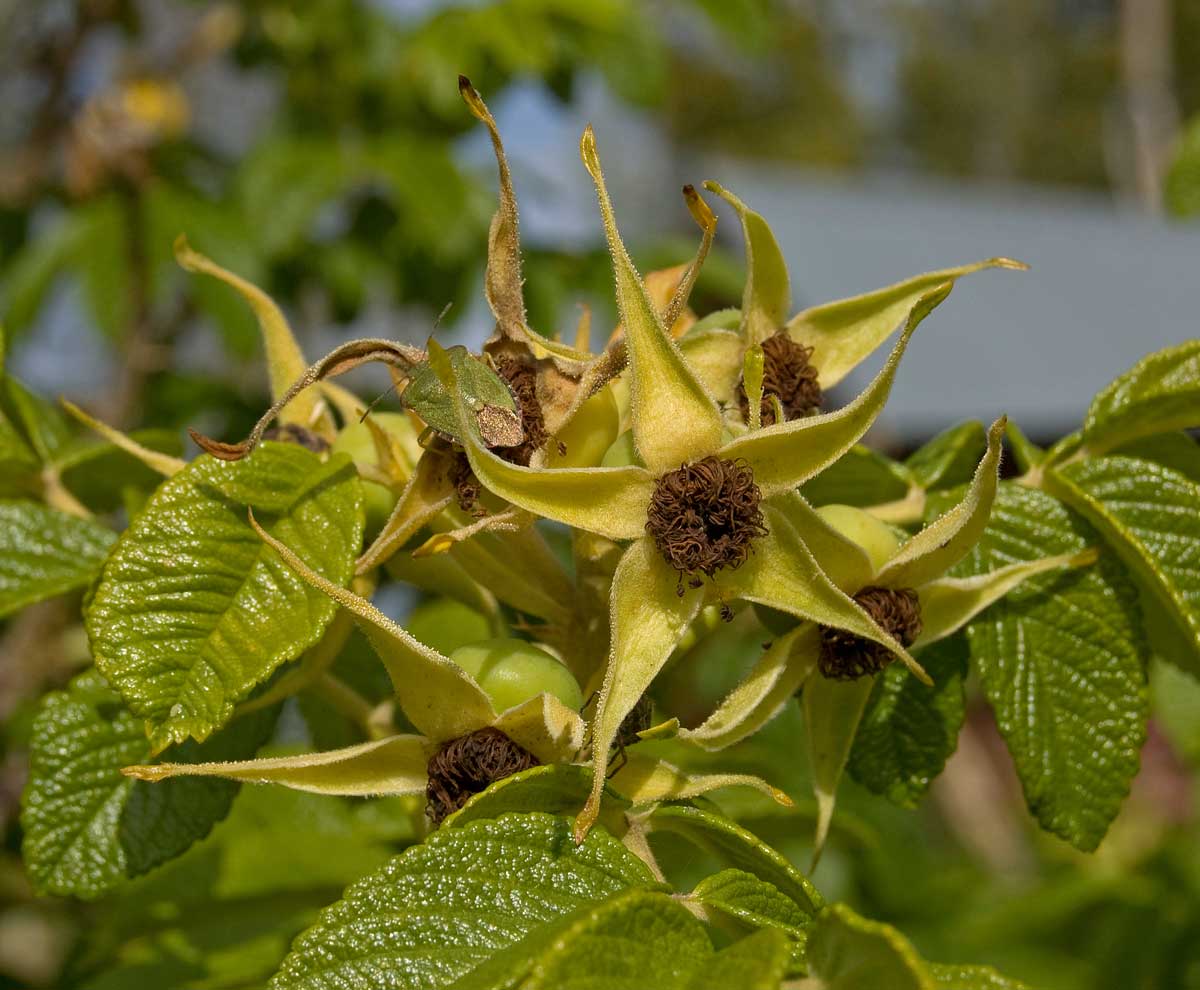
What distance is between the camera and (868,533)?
137 centimetres

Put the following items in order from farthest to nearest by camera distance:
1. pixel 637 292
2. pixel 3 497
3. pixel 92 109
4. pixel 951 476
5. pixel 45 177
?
pixel 45 177, pixel 92 109, pixel 3 497, pixel 951 476, pixel 637 292

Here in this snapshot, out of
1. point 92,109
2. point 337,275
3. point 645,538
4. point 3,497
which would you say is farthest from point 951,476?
point 92,109

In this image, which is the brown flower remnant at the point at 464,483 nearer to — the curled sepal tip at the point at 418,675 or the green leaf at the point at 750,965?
the curled sepal tip at the point at 418,675

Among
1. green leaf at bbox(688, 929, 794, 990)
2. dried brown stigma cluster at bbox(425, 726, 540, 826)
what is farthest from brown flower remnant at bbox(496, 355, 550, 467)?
green leaf at bbox(688, 929, 794, 990)

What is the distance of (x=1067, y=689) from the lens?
1514mm

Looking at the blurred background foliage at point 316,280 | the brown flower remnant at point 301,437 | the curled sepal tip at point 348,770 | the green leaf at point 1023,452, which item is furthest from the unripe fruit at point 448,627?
the green leaf at point 1023,452

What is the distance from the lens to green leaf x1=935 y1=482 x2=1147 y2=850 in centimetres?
150

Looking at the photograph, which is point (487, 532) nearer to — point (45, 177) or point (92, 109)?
point (92, 109)

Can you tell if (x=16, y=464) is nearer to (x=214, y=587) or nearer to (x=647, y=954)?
(x=214, y=587)

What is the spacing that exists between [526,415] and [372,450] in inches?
10.2

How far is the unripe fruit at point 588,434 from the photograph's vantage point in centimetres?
133

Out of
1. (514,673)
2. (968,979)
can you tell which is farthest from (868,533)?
(968,979)

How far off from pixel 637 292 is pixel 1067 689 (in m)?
0.73

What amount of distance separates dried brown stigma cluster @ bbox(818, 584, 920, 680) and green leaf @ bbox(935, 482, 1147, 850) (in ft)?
0.59
